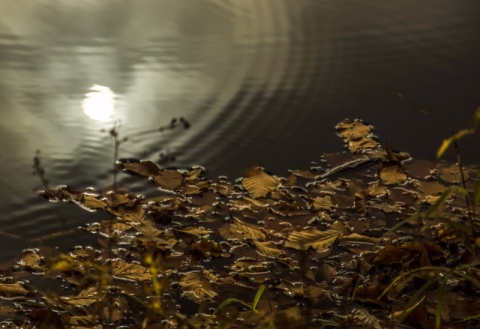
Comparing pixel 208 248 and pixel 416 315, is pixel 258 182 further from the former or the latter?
pixel 416 315

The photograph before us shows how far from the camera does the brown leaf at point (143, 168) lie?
281 centimetres

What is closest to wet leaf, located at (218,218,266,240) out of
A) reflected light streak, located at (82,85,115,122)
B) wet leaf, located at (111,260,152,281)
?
wet leaf, located at (111,260,152,281)

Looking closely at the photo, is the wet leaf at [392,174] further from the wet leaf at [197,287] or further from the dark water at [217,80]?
the wet leaf at [197,287]

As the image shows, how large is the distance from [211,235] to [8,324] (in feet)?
2.26

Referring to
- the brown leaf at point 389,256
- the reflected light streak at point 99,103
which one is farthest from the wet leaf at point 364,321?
the reflected light streak at point 99,103

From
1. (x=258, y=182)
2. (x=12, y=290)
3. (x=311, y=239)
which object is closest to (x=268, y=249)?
(x=311, y=239)

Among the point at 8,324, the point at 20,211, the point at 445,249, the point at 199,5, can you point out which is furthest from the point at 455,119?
the point at 8,324

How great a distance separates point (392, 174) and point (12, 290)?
53.8 inches

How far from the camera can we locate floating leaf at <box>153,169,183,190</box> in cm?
276

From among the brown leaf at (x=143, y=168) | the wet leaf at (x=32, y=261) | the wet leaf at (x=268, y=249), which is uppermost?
the brown leaf at (x=143, y=168)

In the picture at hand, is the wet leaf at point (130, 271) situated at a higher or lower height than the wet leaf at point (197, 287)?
higher

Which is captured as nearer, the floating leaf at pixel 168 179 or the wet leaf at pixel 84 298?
the wet leaf at pixel 84 298

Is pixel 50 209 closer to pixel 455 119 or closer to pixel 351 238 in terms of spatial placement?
pixel 351 238

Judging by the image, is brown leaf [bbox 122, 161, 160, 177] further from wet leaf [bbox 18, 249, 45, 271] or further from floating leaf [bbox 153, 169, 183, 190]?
wet leaf [bbox 18, 249, 45, 271]
